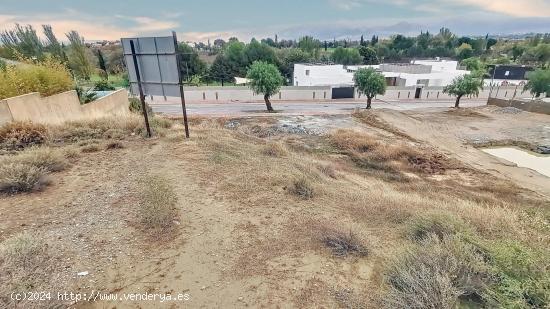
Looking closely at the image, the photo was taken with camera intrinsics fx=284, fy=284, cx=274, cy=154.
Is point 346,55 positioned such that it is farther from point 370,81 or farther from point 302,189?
point 302,189

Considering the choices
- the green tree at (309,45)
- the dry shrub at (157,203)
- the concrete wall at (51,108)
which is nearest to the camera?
the dry shrub at (157,203)

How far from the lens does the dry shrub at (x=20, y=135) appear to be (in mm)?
8547

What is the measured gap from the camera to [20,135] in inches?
346

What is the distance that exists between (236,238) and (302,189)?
2525 millimetres

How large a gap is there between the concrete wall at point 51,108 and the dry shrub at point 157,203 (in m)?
6.89

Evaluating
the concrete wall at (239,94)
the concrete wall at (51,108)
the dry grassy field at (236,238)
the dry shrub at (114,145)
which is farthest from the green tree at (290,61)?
the dry grassy field at (236,238)

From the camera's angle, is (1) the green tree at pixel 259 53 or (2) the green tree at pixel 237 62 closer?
(2) the green tree at pixel 237 62

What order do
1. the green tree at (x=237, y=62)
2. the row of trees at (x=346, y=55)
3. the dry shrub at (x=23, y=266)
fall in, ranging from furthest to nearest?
the green tree at (x=237, y=62) < the row of trees at (x=346, y=55) < the dry shrub at (x=23, y=266)

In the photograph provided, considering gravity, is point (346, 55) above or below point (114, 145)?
above

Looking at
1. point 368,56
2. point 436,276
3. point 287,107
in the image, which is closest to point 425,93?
point 287,107

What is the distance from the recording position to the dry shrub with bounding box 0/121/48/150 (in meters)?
8.55

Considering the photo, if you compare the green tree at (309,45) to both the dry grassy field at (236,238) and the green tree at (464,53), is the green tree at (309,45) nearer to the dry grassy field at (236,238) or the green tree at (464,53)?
the green tree at (464,53)

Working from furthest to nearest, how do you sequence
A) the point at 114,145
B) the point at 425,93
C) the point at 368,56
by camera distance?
the point at 368,56
the point at 425,93
the point at 114,145

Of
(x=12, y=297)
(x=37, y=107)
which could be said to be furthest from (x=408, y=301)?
(x=37, y=107)
